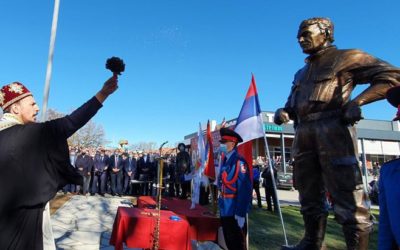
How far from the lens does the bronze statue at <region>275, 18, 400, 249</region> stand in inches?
119

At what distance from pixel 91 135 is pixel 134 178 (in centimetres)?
4210

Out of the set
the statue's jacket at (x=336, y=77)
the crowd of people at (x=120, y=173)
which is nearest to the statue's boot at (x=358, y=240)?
the statue's jacket at (x=336, y=77)

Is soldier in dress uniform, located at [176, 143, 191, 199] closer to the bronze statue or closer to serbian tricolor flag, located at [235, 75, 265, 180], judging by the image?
serbian tricolor flag, located at [235, 75, 265, 180]

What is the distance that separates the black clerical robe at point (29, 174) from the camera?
2125 mm

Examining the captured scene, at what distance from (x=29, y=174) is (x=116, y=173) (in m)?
13.4

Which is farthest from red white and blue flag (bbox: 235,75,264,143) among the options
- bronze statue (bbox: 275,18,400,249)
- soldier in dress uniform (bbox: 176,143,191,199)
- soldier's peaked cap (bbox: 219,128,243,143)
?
soldier in dress uniform (bbox: 176,143,191,199)

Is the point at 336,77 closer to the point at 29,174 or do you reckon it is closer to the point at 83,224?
the point at 29,174

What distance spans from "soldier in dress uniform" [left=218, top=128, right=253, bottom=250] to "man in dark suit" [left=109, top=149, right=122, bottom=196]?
10.7 m

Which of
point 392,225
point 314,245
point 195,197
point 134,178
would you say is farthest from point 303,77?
point 134,178

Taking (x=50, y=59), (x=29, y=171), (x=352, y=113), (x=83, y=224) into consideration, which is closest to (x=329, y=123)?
(x=352, y=113)

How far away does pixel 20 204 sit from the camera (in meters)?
2.14

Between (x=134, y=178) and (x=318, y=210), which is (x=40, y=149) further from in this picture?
(x=134, y=178)

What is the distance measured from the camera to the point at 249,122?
571 cm

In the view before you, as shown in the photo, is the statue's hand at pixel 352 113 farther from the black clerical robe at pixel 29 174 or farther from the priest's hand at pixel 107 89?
the black clerical robe at pixel 29 174
